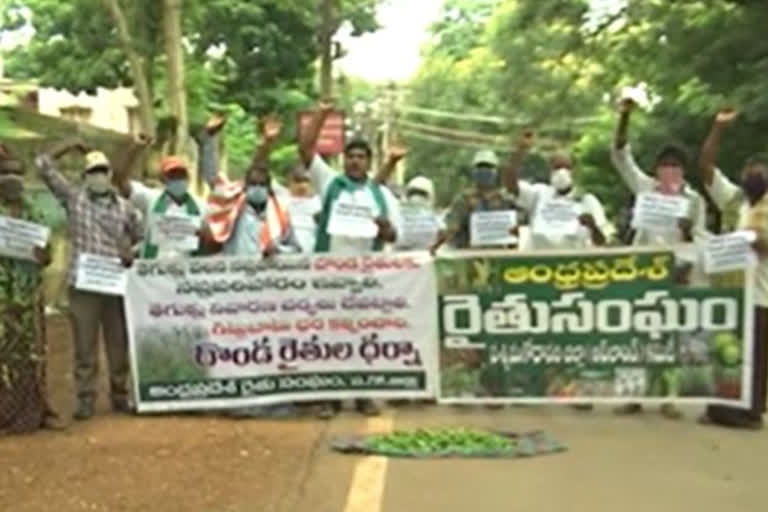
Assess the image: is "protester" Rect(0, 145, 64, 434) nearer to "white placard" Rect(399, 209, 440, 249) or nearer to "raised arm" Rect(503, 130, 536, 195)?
"white placard" Rect(399, 209, 440, 249)

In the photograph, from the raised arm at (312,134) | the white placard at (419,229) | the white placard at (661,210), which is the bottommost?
the white placard at (419,229)

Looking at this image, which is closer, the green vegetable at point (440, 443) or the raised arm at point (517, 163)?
the green vegetable at point (440, 443)

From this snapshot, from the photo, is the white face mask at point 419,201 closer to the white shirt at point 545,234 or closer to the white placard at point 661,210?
the white shirt at point 545,234

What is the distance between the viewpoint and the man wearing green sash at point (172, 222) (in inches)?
398

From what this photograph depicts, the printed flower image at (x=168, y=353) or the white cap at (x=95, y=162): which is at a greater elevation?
the white cap at (x=95, y=162)

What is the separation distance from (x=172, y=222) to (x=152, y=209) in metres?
0.17

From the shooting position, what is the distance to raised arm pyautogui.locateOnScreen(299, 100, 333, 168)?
9.80 metres

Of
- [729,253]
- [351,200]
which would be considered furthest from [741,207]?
[351,200]

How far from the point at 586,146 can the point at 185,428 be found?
1973 centimetres

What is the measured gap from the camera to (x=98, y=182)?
9.70m

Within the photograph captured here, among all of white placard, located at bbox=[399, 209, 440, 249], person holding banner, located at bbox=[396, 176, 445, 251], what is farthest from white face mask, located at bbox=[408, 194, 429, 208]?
white placard, located at bbox=[399, 209, 440, 249]

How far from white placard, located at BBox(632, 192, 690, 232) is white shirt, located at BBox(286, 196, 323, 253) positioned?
7.69 ft

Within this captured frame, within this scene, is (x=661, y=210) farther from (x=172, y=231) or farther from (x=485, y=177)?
(x=172, y=231)

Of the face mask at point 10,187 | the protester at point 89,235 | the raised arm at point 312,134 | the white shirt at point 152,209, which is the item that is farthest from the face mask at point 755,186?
the face mask at point 10,187
